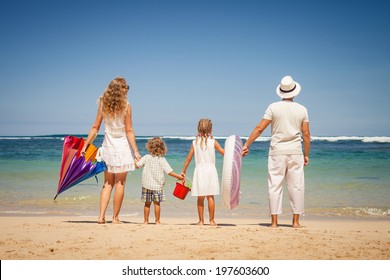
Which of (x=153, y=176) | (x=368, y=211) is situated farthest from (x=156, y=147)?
(x=368, y=211)

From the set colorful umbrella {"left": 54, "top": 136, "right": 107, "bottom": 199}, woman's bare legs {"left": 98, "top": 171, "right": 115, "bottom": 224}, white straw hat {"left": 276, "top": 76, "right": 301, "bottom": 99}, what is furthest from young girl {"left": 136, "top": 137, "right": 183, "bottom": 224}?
white straw hat {"left": 276, "top": 76, "right": 301, "bottom": 99}

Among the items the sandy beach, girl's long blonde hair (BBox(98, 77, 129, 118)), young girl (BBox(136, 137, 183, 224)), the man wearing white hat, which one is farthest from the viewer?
young girl (BBox(136, 137, 183, 224))

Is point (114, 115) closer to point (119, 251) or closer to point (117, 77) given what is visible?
point (117, 77)

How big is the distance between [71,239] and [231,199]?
204cm

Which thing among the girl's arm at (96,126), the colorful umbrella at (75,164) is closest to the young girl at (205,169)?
the girl's arm at (96,126)

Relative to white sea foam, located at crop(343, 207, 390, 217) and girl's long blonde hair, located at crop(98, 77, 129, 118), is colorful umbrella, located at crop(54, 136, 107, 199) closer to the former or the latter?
girl's long blonde hair, located at crop(98, 77, 129, 118)

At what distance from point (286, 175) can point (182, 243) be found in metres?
1.75

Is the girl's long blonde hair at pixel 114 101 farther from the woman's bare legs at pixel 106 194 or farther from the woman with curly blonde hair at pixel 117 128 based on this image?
the woman's bare legs at pixel 106 194

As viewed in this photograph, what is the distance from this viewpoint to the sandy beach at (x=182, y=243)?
3.87m

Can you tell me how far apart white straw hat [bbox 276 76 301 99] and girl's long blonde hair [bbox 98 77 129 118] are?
6.47 feet

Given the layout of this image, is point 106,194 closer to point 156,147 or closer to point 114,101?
point 156,147

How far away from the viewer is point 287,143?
522 cm

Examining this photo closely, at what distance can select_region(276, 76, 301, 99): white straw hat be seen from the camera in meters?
5.34

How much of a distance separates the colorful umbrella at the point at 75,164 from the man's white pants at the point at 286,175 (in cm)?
235
